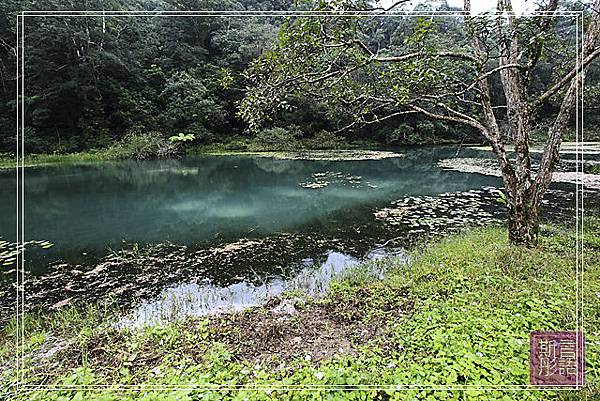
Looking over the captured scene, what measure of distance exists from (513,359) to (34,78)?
89.6 ft

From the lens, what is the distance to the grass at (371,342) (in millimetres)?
2176

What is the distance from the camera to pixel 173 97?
77.3ft

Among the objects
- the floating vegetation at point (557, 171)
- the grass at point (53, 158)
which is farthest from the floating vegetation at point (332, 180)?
the grass at point (53, 158)

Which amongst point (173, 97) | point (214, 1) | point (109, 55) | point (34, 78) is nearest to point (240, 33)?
point (214, 1)

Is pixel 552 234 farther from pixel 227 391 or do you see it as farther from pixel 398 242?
pixel 227 391

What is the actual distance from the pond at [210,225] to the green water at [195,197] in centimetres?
3

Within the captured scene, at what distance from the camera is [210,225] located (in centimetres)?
760

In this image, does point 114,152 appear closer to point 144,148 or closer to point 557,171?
point 144,148

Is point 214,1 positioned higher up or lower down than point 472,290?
higher up

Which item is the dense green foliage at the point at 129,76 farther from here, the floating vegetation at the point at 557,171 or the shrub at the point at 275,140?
the floating vegetation at the point at 557,171

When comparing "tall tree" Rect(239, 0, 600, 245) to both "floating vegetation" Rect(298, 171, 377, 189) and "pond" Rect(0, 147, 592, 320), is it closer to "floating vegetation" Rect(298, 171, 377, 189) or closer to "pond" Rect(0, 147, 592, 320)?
"pond" Rect(0, 147, 592, 320)

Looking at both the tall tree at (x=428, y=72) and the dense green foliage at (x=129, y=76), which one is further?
the dense green foliage at (x=129, y=76)

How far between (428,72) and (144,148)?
752 inches

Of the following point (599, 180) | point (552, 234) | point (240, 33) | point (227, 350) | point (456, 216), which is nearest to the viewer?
point (227, 350)
